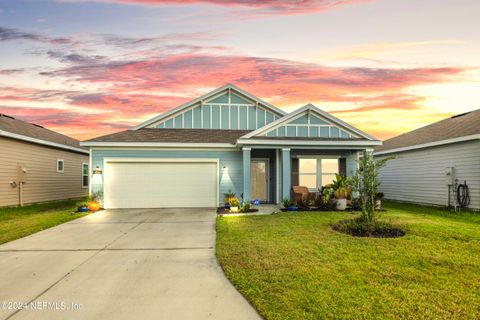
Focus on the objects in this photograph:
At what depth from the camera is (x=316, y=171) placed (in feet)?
51.4

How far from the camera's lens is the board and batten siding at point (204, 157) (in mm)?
14836

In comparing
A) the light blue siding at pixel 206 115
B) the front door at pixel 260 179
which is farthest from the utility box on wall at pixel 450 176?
the light blue siding at pixel 206 115

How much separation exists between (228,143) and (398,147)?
10720mm

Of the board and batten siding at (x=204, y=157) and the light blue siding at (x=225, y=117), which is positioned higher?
the light blue siding at (x=225, y=117)

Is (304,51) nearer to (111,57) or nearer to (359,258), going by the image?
(111,57)

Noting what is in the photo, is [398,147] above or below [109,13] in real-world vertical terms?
below

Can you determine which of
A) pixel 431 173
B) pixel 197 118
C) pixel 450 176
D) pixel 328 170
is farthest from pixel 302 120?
pixel 431 173

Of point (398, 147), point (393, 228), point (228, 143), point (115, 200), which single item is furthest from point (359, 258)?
point (398, 147)

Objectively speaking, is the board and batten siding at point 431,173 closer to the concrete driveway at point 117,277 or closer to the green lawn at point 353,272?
the green lawn at point 353,272

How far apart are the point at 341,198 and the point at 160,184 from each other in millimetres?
8209

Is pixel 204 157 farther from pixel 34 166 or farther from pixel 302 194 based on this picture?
pixel 34 166

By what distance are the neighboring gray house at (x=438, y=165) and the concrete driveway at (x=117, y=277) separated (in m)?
11.8

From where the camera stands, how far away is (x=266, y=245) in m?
7.18

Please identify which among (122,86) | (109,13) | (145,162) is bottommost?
(145,162)
